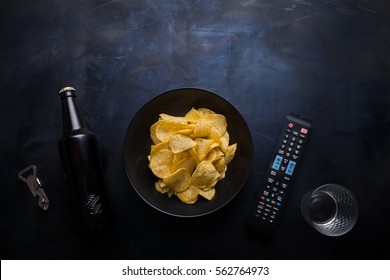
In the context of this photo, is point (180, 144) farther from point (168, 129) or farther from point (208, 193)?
point (208, 193)

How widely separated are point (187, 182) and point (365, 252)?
604 mm

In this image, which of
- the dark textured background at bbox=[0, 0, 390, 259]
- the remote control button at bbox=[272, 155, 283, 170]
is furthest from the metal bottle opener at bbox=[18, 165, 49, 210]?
the remote control button at bbox=[272, 155, 283, 170]

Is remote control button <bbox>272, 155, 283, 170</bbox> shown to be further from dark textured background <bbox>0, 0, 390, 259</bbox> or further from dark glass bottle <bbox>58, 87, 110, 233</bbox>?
dark glass bottle <bbox>58, 87, 110, 233</bbox>

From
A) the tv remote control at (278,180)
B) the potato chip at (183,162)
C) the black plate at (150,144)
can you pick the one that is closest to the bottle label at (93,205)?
the black plate at (150,144)

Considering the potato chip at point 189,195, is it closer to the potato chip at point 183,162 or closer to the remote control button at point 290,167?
the potato chip at point 183,162

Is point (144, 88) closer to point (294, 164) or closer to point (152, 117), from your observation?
point (152, 117)

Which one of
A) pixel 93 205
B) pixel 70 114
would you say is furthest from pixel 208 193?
pixel 70 114

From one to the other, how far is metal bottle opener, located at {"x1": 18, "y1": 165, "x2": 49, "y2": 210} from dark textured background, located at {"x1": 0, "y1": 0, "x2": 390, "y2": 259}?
19 millimetres

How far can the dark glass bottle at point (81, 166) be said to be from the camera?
3.74 feet

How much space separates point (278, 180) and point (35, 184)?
0.75 meters

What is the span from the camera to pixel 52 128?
1.28 m

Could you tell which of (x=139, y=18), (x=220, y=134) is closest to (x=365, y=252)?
(x=220, y=134)

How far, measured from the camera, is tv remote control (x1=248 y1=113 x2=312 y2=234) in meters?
1.22

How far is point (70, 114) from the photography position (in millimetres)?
1153
